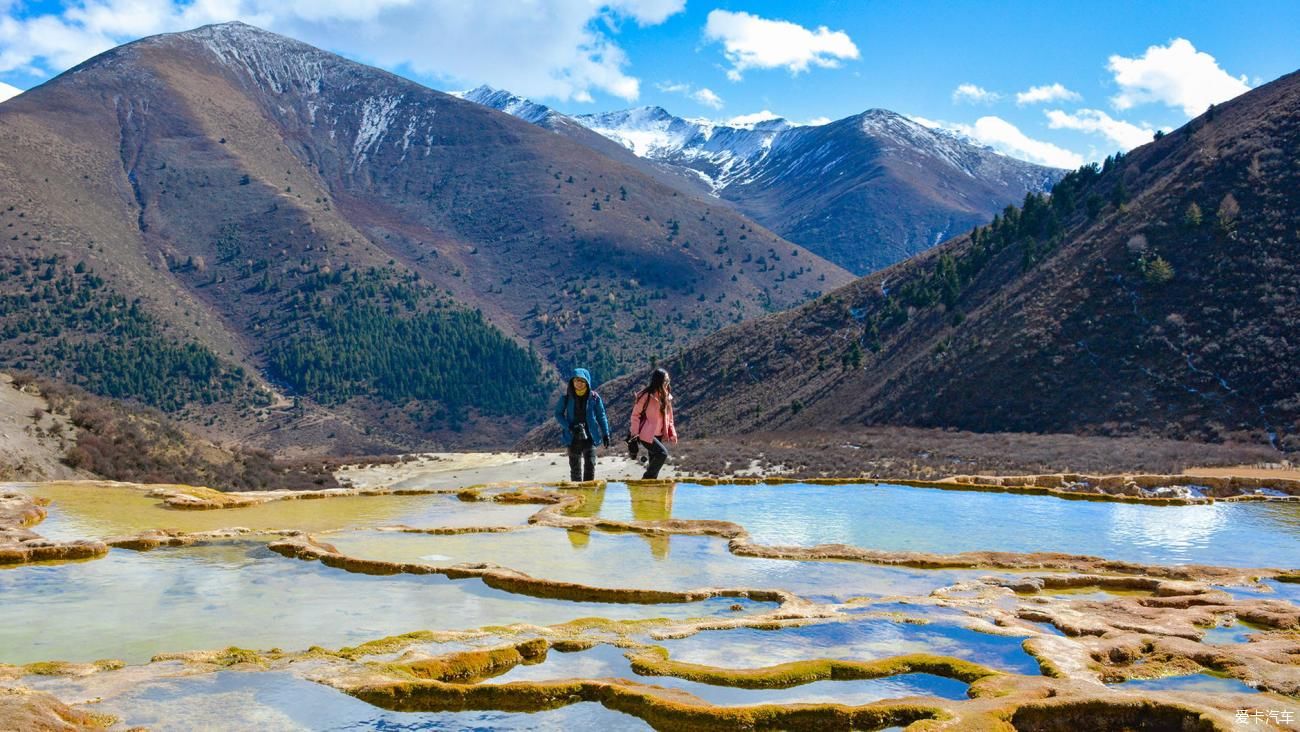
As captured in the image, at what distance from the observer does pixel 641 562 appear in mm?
11742

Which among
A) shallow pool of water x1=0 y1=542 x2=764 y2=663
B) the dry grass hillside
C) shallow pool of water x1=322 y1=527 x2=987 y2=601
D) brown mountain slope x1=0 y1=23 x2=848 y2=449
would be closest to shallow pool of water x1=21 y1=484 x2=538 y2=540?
shallow pool of water x1=322 y1=527 x2=987 y2=601

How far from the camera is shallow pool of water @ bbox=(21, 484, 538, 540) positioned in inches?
539

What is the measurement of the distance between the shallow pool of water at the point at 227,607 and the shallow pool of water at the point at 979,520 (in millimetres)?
4683

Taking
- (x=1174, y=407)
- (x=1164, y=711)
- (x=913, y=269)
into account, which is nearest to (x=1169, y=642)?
(x=1164, y=711)

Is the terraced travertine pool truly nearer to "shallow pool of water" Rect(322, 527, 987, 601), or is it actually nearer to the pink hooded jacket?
"shallow pool of water" Rect(322, 527, 987, 601)

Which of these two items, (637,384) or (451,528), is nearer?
(451,528)

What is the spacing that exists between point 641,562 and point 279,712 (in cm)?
580

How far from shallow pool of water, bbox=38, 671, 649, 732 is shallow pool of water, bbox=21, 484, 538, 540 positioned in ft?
22.1

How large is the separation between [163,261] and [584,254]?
64.7 m

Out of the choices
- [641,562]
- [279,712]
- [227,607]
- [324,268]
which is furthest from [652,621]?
[324,268]

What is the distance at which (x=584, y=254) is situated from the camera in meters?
174

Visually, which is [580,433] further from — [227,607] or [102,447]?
[102,447]

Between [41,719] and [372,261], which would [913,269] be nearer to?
[41,719]

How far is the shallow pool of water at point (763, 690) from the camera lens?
22.6 feet
